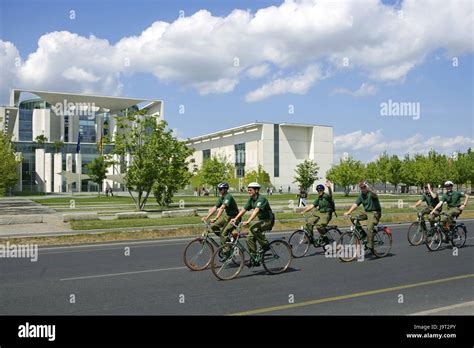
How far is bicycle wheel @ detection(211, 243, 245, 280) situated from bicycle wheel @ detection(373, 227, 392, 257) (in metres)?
3.95

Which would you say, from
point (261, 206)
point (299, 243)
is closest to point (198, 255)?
point (261, 206)

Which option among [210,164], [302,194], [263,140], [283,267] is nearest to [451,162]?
[263,140]

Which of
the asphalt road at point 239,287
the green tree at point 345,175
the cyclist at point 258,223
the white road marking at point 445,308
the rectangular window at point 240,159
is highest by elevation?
the rectangular window at point 240,159

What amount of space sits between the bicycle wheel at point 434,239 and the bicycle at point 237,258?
521cm

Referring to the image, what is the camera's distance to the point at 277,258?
927 centimetres

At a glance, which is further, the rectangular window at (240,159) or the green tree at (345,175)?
the rectangular window at (240,159)

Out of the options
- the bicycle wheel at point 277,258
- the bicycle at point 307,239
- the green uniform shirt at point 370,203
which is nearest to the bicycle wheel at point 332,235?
the bicycle at point 307,239

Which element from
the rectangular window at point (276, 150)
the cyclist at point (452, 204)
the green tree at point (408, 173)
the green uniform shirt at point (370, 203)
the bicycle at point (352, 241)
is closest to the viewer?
the bicycle at point (352, 241)

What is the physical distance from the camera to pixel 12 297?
7391 millimetres

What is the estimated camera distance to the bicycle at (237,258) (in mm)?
8672

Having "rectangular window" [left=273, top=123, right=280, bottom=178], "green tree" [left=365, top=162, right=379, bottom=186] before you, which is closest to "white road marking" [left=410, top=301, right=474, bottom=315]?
"green tree" [left=365, top=162, right=379, bottom=186]

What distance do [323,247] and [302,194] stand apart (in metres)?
21.3

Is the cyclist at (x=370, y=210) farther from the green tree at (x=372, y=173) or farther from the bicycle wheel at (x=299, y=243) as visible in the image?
the green tree at (x=372, y=173)

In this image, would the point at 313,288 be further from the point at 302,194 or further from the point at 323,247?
the point at 302,194
